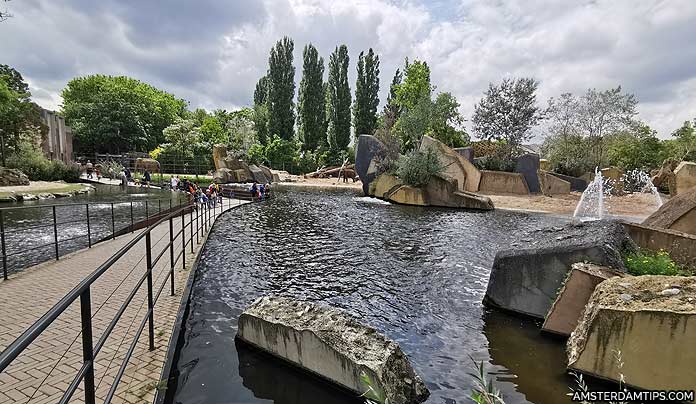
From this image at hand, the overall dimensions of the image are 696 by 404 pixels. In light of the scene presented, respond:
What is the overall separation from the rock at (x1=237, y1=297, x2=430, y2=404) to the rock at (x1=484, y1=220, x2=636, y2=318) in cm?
278

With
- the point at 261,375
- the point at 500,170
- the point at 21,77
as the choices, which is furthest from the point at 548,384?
the point at 21,77

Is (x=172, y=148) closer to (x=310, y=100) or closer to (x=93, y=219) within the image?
(x=310, y=100)

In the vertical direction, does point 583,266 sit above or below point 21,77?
below

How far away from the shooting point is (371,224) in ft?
46.0

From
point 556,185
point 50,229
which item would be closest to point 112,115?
point 50,229

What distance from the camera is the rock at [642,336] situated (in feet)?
11.5

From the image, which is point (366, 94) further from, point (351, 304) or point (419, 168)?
point (351, 304)

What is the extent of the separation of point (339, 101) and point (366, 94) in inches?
150

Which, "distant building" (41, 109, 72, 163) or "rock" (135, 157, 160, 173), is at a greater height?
"distant building" (41, 109, 72, 163)

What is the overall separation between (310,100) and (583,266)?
47.6 metres

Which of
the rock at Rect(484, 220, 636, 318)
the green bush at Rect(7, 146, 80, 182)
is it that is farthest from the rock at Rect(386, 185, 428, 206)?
the green bush at Rect(7, 146, 80, 182)

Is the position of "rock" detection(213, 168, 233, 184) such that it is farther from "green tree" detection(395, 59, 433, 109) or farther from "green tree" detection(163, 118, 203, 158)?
"green tree" detection(395, 59, 433, 109)

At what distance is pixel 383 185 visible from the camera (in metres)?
24.0

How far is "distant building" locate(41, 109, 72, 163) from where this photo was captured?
35750mm
